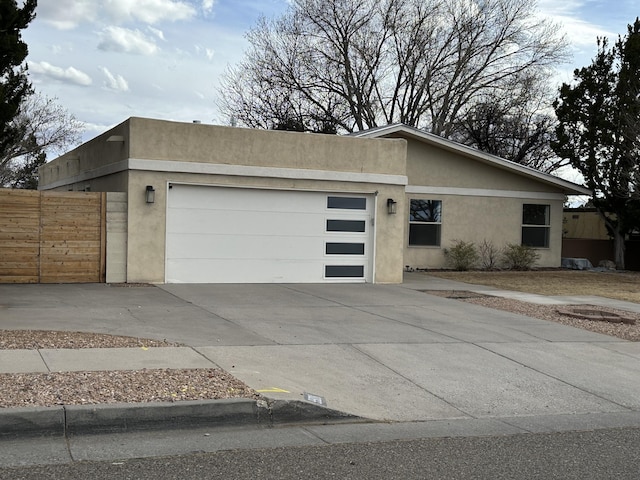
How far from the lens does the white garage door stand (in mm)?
16844

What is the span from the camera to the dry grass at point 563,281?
18.7m

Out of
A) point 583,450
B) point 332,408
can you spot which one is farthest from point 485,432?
point 332,408

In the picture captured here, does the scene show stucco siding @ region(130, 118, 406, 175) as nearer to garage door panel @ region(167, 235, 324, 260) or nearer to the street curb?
garage door panel @ region(167, 235, 324, 260)

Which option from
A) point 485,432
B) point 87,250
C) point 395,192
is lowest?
point 485,432

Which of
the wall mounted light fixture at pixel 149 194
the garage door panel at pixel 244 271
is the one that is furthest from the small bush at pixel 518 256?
the wall mounted light fixture at pixel 149 194

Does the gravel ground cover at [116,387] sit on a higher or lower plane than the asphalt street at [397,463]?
higher

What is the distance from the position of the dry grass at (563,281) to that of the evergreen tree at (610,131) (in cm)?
279

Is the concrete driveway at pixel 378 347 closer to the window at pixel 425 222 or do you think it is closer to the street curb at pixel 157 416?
the street curb at pixel 157 416

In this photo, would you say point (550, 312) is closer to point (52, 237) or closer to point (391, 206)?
point (391, 206)

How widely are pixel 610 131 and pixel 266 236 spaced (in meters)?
14.8

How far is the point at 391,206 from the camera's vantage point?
1841cm

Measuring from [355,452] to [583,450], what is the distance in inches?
79.2

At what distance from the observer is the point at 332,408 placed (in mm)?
7035

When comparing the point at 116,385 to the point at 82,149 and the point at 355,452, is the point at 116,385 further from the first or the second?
the point at 82,149
